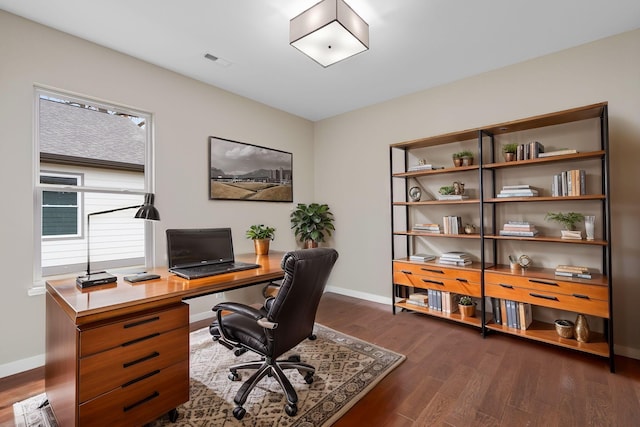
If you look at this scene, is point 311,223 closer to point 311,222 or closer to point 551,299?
point 311,222

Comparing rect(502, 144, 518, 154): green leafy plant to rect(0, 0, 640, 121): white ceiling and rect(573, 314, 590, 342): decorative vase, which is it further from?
rect(573, 314, 590, 342): decorative vase

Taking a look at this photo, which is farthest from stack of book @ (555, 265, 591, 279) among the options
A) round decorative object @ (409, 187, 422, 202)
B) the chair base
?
the chair base

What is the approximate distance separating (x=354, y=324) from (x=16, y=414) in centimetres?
271

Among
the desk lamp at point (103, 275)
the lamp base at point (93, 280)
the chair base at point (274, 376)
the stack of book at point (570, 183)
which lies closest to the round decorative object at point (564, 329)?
the stack of book at point (570, 183)

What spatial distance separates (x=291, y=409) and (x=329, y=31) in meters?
2.58

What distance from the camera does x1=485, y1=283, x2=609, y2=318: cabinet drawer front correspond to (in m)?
2.34

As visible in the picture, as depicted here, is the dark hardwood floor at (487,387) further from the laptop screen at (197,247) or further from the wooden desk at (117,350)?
the laptop screen at (197,247)

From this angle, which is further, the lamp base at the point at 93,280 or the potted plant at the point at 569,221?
the potted plant at the point at 569,221

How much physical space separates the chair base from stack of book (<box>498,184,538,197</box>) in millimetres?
2415

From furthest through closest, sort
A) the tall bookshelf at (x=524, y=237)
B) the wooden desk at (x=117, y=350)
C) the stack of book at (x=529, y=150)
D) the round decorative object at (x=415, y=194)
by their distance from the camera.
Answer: the round decorative object at (x=415, y=194), the stack of book at (x=529, y=150), the tall bookshelf at (x=524, y=237), the wooden desk at (x=117, y=350)

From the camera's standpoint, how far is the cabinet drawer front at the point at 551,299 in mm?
2342

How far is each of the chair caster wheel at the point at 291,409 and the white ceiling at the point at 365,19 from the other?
2771 mm

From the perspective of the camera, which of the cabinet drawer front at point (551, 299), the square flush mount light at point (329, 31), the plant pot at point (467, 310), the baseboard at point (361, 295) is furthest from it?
the baseboard at point (361, 295)

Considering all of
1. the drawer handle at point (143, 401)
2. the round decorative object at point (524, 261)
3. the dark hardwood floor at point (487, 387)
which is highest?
the round decorative object at point (524, 261)
